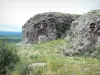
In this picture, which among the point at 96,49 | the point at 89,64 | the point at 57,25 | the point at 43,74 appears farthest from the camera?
the point at 57,25

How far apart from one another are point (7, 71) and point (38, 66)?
107 inches

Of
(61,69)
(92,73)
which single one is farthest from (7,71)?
(92,73)

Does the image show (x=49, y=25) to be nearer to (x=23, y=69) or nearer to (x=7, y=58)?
(x=7, y=58)

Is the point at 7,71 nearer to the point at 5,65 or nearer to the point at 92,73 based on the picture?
the point at 5,65

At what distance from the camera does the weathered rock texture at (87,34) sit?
28016mm

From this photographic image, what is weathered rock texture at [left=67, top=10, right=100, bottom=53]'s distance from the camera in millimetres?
28016

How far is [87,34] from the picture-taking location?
29766mm

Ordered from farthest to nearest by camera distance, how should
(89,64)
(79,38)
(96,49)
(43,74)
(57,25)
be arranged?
1. (57,25)
2. (79,38)
3. (96,49)
4. (89,64)
5. (43,74)

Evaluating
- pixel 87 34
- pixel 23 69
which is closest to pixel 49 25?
pixel 87 34

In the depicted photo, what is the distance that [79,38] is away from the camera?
100 feet

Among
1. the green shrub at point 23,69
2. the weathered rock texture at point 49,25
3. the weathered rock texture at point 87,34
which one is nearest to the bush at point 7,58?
the green shrub at point 23,69

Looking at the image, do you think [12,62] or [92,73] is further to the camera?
[12,62]

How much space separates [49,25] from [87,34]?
54.0 ft

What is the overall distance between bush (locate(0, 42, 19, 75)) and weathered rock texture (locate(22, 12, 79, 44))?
25.1 metres
